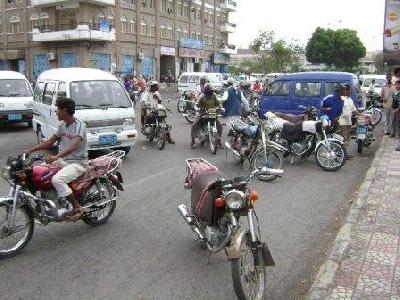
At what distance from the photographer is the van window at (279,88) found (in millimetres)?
13984

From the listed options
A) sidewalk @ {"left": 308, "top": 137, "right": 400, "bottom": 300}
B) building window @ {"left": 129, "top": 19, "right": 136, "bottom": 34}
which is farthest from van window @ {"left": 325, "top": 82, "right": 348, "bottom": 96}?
building window @ {"left": 129, "top": 19, "right": 136, "bottom": 34}

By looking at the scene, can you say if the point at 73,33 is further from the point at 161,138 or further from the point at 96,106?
the point at 96,106

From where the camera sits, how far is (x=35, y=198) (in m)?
4.96

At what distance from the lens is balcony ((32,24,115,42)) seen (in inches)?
1398

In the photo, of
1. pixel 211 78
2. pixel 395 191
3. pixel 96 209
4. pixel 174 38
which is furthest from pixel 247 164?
pixel 174 38

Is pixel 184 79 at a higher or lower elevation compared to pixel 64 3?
lower

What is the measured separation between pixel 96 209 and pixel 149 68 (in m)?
40.0

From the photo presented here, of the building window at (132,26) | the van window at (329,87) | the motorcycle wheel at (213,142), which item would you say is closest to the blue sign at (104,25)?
the building window at (132,26)

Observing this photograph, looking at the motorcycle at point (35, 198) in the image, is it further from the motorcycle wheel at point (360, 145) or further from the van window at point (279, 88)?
the van window at point (279, 88)

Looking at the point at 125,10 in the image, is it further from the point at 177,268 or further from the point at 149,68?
the point at 177,268

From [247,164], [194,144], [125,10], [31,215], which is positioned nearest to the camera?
[31,215]

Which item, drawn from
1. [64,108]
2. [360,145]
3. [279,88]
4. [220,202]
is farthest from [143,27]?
[220,202]

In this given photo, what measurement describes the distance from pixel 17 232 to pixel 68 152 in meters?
1.03

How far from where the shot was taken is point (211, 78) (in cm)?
2925
